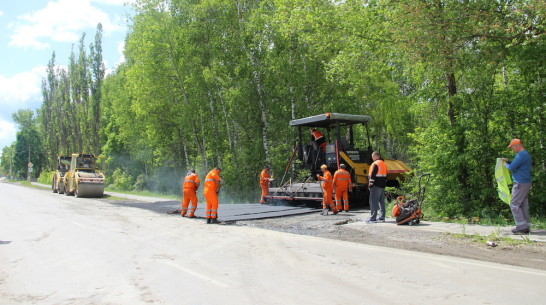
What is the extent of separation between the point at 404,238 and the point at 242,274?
13.1ft

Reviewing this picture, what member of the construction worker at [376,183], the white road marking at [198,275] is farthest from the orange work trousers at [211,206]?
the white road marking at [198,275]

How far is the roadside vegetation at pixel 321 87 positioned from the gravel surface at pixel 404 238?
84.5 inches

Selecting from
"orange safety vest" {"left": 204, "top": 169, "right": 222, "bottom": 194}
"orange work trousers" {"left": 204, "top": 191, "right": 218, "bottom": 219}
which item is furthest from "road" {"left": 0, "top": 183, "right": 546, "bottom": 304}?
"orange safety vest" {"left": 204, "top": 169, "right": 222, "bottom": 194}

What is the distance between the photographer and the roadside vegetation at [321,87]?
895cm

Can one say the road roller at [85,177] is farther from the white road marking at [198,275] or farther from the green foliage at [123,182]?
the white road marking at [198,275]

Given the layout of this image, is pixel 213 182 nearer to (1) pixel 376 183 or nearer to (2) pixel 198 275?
(1) pixel 376 183

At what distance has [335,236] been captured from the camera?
864 cm

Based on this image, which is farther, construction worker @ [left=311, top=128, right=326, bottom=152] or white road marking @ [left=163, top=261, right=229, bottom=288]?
construction worker @ [left=311, top=128, right=326, bottom=152]

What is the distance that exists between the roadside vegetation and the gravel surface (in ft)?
7.04

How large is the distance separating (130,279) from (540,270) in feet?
17.5

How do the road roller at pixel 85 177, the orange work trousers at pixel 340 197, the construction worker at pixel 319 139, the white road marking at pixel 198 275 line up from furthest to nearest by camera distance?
the road roller at pixel 85 177 → the construction worker at pixel 319 139 → the orange work trousers at pixel 340 197 → the white road marking at pixel 198 275

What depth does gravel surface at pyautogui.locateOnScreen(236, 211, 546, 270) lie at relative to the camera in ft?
20.1

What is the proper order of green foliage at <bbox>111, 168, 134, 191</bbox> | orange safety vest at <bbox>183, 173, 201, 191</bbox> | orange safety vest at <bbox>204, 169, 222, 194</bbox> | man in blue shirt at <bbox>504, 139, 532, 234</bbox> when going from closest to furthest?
man in blue shirt at <bbox>504, 139, 532, 234</bbox>, orange safety vest at <bbox>204, 169, 222, 194</bbox>, orange safety vest at <bbox>183, 173, 201, 191</bbox>, green foliage at <bbox>111, 168, 134, 191</bbox>

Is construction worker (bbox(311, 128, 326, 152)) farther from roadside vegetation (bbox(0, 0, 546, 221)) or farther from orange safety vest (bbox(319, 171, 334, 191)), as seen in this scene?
orange safety vest (bbox(319, 171, 334, 191))
